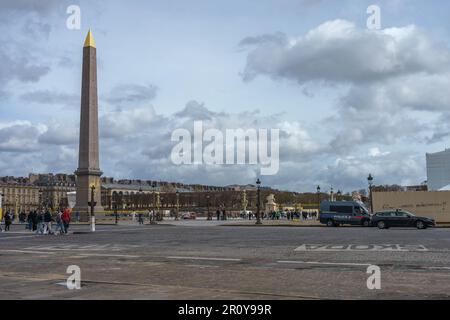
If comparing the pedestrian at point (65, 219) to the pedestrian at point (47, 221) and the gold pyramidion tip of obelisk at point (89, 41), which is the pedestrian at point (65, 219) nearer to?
the pedestrian at point (47, 221)

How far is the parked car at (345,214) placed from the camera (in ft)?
151

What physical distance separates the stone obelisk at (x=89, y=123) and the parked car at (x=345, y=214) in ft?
86.4

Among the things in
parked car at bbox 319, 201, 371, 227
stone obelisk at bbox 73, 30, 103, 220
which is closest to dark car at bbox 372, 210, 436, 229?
parked car at bbox 319, 201, 371, 227

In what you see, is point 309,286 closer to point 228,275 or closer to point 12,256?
point 228,275

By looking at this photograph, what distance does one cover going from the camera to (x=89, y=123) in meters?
58.8

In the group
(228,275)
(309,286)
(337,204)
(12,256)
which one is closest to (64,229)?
(12,256)

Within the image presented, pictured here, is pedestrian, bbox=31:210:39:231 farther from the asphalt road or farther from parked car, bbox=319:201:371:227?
parked car, bbox=319:201:371:227

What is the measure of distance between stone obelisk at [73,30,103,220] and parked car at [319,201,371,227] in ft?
86.4

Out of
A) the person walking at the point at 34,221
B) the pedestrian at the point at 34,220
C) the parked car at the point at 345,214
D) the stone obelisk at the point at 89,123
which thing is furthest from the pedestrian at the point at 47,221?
the stone obelisk at the point at 89,123

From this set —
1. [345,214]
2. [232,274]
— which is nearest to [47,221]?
[345,214]

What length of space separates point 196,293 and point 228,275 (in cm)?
293

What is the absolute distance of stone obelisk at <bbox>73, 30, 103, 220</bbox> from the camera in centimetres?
5778

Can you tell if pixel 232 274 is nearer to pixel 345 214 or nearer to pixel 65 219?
pixel 65 219
